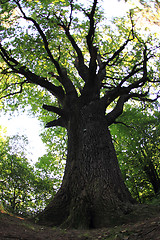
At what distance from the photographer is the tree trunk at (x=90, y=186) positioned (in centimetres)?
517

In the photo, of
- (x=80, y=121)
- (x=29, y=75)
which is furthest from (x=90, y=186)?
(x=29, y=75)

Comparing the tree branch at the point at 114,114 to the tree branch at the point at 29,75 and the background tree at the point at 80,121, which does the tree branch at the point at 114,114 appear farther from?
the tree branch at the point at 29,75

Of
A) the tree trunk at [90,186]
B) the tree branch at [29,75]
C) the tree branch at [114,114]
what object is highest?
the tree branch at [29,75]

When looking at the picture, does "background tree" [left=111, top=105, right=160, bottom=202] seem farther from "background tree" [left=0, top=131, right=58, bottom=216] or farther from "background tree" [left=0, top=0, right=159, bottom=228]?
"background tree" [left=0, top=131, right=58, bottom=216]

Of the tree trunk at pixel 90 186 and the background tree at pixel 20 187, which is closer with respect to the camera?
the tree trunk at pixel 90 186

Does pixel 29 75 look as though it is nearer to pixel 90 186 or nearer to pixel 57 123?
pixel 57 123

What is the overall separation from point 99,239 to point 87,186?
223 centimetres

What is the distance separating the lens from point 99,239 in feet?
12.3

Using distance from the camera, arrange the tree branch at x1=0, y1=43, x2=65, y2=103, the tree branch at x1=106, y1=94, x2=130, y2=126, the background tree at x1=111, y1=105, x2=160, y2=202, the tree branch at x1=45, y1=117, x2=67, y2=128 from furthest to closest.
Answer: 1. the background tree at x1=111, y1=105, x2=160, y2=202
2. the tree branch at x1=45, y1=117, x2=67, y2=128
3. the tree branch at x1=106, y1=94, x2=130, y2=126
4. the tree branch at x1=0, y1=43, x2=65, y2=103

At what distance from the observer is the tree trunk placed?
517cm

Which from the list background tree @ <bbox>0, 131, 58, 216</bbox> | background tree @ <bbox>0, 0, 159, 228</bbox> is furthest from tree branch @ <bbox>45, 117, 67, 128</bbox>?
background tree @ <bbox>0, 131, 58, 216</bbox>

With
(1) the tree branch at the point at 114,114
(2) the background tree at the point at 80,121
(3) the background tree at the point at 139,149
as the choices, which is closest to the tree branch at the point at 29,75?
(2) the background tree at the point at 80,121

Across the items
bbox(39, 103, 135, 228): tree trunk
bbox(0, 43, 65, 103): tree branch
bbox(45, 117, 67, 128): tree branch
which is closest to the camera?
bbox(39, 103, 135, 228): tree trunk

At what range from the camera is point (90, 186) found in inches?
232
